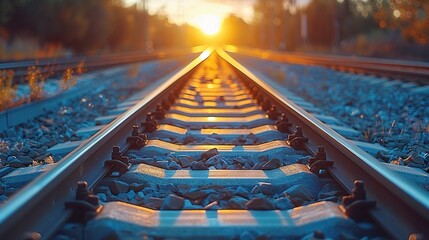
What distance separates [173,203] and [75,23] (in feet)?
118

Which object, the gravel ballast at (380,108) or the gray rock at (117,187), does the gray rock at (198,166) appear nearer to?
the gray rock at (117,187)

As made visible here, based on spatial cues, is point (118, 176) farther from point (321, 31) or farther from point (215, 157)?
point (321, 31)

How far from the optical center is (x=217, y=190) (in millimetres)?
3717

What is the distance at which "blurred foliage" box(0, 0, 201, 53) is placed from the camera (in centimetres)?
3397

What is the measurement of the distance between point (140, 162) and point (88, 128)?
94.9 inches

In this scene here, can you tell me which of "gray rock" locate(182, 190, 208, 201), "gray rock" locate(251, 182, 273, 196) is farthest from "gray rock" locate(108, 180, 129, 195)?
"gray rock" locate(251, 182, 273, 196)

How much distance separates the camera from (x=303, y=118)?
5555 mm

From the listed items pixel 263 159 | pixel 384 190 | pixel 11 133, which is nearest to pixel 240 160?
pixel 263 159

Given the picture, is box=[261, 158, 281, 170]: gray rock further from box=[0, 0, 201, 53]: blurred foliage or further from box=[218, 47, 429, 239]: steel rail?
box=[0, 0, 201, 53]: blurred foliage

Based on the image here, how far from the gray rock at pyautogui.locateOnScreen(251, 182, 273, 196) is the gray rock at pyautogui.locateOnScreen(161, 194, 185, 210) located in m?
0.54

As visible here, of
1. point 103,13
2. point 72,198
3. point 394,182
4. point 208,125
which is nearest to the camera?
point 394,182

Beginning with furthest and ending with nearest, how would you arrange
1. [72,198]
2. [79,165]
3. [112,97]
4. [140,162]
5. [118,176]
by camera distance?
[112,97] → [140,162] → [118,176] → [79,165] → [72,198]

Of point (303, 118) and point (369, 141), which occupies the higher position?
point (303, 118)

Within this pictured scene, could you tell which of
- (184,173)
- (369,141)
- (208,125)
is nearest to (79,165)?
(184,173)
